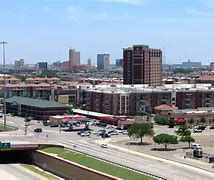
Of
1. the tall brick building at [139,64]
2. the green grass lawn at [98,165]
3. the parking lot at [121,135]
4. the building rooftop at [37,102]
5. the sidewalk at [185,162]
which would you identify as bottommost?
the parking lot at [121,135]

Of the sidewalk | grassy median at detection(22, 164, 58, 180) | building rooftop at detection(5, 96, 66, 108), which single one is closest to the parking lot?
the sidewalk

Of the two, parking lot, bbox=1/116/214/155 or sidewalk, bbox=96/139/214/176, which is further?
parking lot, bbox=1/116/214/155

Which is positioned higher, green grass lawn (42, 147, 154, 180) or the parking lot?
green grass lawn (42, 147, 154, 180)

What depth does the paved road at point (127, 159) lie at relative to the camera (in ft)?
155

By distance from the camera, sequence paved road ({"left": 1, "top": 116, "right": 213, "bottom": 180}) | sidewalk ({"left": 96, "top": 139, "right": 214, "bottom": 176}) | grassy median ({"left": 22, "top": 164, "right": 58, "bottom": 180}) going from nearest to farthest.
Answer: paved road ({"left": 1, "top": 116, "right": 213, "bottom": 180})
sidewalk ({"left": 96, "top": 139, "right": 214, "bottom": 176})
grassy median ({"left": 22, "top": 164, "right": 58, "bottom": 180})

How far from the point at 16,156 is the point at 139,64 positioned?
7460 centimetres

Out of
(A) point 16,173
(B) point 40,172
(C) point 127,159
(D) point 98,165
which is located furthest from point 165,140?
(A) point 16,173

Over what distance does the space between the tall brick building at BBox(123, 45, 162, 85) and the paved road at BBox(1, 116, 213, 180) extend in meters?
60.0

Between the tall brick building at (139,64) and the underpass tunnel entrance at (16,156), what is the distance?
73.7m

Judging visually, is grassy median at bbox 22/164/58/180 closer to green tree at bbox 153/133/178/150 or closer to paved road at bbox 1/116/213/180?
paved road at bbox 1/116/213/180

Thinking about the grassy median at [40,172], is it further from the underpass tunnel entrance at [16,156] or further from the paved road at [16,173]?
the underpass tunnel entrance at [16,156]

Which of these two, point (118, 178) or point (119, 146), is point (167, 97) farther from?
point (118, 178)

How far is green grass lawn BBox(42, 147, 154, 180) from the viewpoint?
44.5 metres

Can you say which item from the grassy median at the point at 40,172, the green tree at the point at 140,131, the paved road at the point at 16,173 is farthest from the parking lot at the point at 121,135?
the paved road at the point at 16,173
